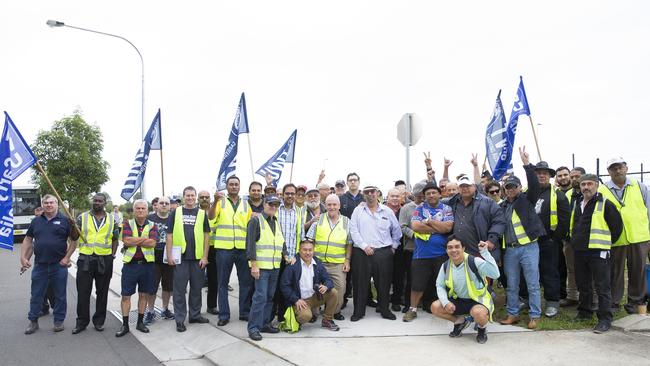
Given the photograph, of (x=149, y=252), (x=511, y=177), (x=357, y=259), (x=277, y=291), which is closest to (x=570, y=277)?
(x=511, y=177)

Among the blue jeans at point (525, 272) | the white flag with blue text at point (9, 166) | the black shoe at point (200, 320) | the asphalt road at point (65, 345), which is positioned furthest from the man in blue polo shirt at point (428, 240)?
the white flag with blue text at point (9, 166)

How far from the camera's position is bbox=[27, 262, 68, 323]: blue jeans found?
6.98m

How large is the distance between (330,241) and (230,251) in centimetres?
152

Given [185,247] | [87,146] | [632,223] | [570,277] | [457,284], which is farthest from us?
[87,146]

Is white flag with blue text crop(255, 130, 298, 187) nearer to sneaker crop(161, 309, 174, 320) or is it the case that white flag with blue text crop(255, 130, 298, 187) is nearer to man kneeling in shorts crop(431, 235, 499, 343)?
sneaker crop(161, 309, 174, 320)

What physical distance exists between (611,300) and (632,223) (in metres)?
1.09

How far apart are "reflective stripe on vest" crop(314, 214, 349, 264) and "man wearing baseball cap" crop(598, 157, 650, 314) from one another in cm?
379

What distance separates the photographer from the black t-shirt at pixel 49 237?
7008 mm

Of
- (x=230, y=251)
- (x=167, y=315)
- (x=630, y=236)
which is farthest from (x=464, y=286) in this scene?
(x=167, y=315)

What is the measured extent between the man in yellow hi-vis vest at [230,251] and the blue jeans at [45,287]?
2.41 meters

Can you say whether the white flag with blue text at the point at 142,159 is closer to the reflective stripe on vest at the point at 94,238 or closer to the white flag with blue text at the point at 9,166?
the reflective stripe on vest at the point at 94,238

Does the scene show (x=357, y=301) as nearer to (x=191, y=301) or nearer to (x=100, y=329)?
(x=191, y=301)

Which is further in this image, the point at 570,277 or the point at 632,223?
the point at 570,277

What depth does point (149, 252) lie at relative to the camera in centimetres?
691
